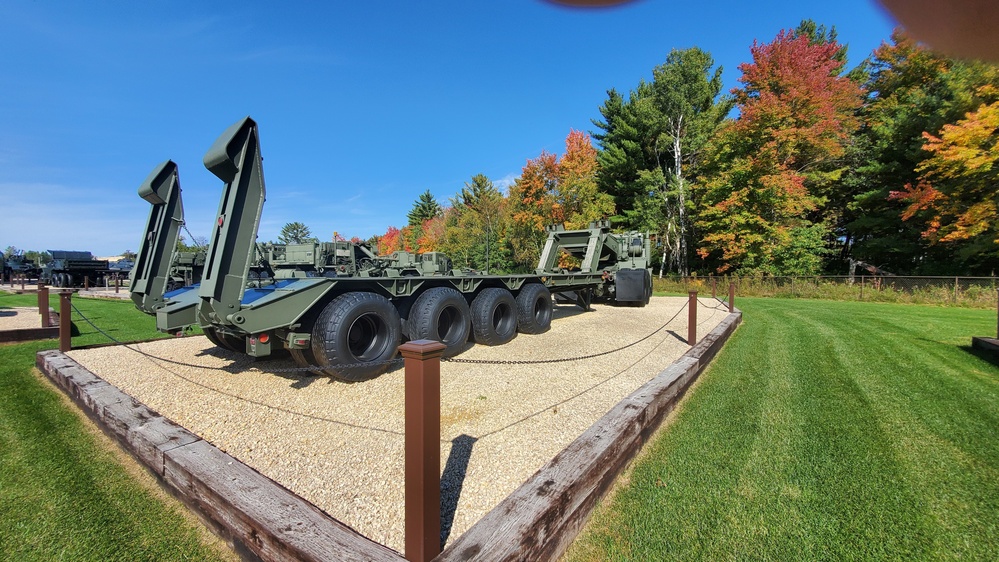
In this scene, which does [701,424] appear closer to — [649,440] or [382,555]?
[649,440]

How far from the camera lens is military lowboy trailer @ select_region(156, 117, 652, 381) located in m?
4.32

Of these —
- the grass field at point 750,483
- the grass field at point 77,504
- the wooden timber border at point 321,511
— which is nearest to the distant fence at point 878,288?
the grass field at point 750,483

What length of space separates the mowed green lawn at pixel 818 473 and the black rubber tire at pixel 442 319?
3212 millimetres

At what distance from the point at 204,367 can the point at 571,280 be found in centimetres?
718

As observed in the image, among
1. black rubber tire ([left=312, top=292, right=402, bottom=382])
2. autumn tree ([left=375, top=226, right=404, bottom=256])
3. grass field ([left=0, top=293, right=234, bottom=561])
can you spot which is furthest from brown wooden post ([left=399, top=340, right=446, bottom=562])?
autumn tree ([left=375, top=226, right=404, bottom=256])

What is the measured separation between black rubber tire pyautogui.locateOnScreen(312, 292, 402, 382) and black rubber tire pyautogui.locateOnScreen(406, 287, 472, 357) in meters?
0.50

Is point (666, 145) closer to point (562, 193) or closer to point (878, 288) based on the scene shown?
point (562, 193)

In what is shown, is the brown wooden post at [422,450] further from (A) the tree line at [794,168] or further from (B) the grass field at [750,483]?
(A) the tree line at [794,168]

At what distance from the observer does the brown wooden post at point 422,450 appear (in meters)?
1.85

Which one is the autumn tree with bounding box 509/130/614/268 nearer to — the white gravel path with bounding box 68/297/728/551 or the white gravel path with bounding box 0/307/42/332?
the white gravel path with bounding box 68/297/728/551

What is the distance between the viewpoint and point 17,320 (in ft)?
35.0

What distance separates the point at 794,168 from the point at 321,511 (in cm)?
3067

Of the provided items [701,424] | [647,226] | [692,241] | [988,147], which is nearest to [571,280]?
[701,424]

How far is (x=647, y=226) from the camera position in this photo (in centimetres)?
2862
